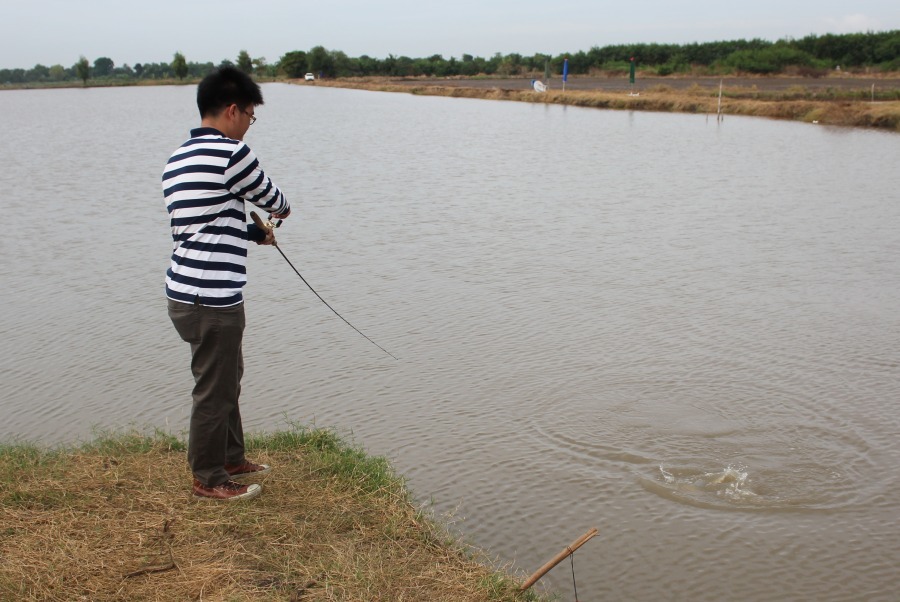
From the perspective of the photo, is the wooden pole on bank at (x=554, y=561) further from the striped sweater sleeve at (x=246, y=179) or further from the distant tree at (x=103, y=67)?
the distant tree at (x=103, y=67)

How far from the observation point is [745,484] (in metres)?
4.79

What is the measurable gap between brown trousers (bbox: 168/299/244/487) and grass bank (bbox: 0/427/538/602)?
7.2 inches

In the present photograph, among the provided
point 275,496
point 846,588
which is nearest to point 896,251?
point 846,588

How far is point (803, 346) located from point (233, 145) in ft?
16.6

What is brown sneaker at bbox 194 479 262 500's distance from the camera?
12.2 ft

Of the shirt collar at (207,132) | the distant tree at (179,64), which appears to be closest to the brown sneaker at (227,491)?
the shirt collar at (207,132)

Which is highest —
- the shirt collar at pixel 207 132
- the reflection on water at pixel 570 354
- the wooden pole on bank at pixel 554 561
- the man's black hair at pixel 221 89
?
the man's black hair at pixel 221 89

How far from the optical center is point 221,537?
3467mm

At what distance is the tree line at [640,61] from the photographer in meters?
53.5

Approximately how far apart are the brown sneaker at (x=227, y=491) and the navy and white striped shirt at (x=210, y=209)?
0.77 metres

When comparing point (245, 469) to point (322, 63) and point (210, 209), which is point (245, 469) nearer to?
point (210, 209)

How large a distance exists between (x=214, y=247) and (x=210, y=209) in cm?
15

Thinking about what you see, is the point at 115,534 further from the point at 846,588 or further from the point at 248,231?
the point at 846,588

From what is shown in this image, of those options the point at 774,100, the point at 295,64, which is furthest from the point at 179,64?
the point at 774,100
